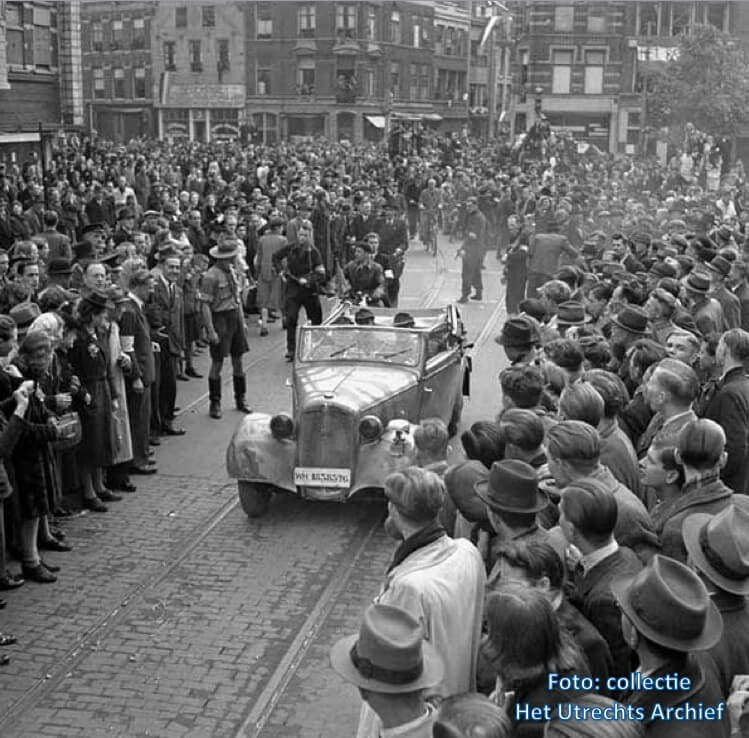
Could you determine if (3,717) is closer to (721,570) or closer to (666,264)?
(721,570)

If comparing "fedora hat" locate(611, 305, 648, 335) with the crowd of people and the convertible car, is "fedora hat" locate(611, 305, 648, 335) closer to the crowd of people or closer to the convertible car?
the crowd of people

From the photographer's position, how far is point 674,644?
3.66m

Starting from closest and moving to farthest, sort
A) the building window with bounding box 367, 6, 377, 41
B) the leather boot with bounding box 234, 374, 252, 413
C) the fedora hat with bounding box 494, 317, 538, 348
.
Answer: the fedora hat with bounding box 494, 317, 538, 348 < the leather boot with bounding box 234, 374, 252, 413 < the building window with bounding box 367, 6, 377, 41

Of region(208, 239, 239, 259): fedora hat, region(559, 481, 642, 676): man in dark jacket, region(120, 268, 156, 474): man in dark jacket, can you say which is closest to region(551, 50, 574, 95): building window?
region(208, 239, 239, 259): fedora hat

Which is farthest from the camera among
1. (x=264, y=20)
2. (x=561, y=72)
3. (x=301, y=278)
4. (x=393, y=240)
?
(x=264, y=20)

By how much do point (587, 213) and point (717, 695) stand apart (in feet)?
72.8

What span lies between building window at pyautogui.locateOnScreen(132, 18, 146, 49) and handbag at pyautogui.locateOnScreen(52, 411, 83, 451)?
62.9m

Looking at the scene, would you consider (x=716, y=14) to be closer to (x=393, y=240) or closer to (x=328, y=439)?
(x=393, y=240)

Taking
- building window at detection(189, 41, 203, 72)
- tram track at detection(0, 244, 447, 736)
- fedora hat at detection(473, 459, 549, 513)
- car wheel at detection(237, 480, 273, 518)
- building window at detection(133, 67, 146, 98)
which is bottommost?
tram track at detection(0, 244, 447, 736)

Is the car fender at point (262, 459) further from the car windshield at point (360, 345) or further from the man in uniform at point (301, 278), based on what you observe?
the man in uniform at point (301, 278)

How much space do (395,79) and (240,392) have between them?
2282 inches

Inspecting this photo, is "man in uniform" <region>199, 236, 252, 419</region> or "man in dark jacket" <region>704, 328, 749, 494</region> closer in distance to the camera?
"man in dark jacket" <region>704, 328, 749, 494</region>

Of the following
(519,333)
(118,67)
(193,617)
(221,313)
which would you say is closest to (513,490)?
(193,617)

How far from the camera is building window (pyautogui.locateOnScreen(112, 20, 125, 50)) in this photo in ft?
220
